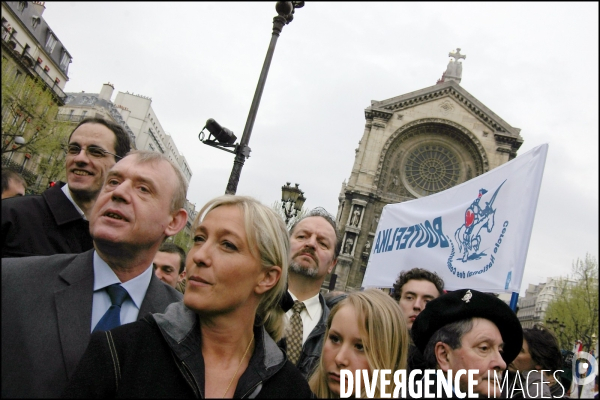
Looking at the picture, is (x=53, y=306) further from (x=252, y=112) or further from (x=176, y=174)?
(x=252, y=112)

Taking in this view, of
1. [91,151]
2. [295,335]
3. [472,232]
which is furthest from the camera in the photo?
[472,232]

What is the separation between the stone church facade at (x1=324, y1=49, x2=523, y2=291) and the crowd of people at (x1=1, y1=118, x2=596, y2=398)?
1138 inches

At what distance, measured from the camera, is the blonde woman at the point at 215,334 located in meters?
1.43

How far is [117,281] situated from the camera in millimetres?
1925

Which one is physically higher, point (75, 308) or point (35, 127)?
point (35, 127)

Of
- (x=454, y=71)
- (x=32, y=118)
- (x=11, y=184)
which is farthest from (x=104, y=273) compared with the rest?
(x=454, y=71)

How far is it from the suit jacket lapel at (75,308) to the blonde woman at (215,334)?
0.60 feet

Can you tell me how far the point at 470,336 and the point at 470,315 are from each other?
12cm

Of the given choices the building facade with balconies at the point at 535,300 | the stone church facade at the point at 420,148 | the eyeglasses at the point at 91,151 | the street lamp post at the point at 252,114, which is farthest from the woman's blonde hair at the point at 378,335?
the building facade with balconies at the point at 535,300

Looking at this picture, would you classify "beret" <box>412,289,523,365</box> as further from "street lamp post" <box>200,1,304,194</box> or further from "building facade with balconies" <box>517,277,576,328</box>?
"building facade with balconies" <box>517,277,576,328</box>

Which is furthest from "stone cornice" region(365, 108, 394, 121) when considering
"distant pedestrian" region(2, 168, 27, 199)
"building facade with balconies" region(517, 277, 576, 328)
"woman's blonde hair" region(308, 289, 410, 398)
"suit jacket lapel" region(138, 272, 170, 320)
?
"building facade with balconies" region(517, 277, 576, 328)

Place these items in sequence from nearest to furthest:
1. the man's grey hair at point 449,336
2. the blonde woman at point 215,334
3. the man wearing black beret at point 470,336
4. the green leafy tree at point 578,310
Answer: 1. the blonde woman at point 215,334
2. the man wearing black beret at point 470,336
3. the man's grey hair at point 449,336
4. the green leafy tree at point 578,310

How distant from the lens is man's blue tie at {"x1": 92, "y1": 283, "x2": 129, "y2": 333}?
1.81 meters

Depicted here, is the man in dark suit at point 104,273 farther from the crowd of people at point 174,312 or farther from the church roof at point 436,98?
the church roof at point 436,98
